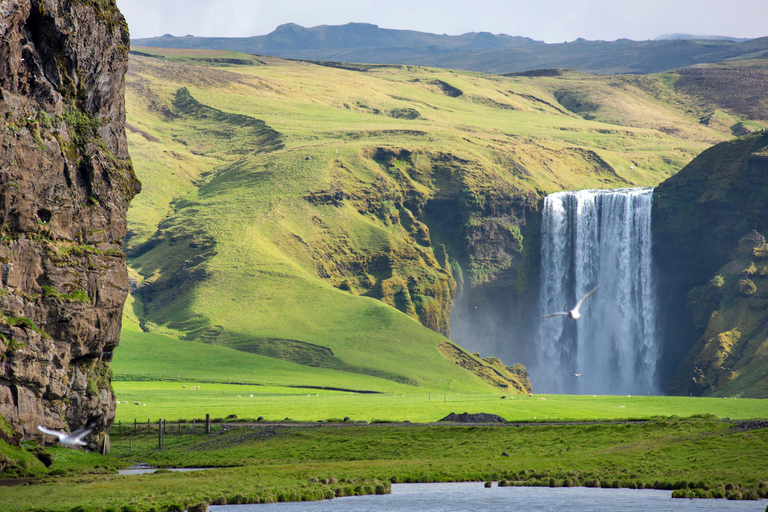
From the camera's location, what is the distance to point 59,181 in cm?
7738

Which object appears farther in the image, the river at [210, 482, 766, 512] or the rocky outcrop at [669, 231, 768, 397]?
the rocky outcrop at [669, 231, 768, 397]

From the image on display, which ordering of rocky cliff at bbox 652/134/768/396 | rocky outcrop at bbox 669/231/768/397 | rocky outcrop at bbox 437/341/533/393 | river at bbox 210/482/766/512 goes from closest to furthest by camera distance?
river at bbox 210/482/766/512 < rocky outcrop at bbox 669/231/768/397 < rocky cliff at bbox 652/134/768/396 < rocky outcrop at bbox 437/341/533/393

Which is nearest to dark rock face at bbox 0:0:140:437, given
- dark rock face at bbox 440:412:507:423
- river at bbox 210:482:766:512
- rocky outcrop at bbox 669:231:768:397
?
river at bbox 210:482:766:512

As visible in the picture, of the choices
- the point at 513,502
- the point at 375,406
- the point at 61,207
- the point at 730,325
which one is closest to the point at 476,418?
the point at 375,406

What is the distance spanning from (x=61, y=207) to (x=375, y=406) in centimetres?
5710

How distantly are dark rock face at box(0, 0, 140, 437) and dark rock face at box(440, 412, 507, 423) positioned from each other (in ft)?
122

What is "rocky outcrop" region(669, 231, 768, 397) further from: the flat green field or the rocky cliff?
the flat green field

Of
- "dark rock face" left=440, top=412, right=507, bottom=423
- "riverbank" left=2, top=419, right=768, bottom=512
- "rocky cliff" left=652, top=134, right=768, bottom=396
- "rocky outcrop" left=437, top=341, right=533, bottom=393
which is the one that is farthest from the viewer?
"rocky outcrop" left=437, top=341, right=533, bottom=393

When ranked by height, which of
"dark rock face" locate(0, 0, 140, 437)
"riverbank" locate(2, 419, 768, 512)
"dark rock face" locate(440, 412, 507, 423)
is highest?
"dark rock face" locate(0, 0, 140, 437)

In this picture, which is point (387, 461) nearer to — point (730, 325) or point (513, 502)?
point (513, 502)

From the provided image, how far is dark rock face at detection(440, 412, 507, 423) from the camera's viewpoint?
3816 inches

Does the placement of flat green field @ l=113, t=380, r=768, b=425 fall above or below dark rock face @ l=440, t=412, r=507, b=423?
below

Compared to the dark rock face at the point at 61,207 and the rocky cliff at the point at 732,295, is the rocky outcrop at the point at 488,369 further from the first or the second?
the dark rock face at the point at 61,207

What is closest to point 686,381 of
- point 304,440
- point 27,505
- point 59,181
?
point 304,440
